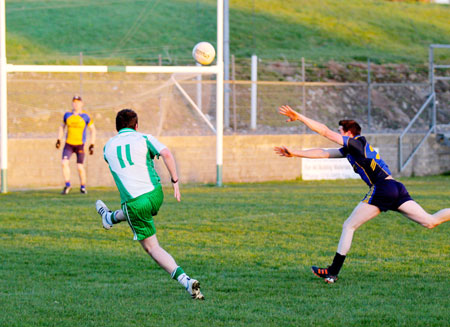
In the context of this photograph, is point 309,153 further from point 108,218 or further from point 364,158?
point 108,218

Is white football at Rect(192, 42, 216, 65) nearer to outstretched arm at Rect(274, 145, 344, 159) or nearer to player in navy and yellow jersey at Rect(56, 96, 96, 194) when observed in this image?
player in navy and yellow jersey at Rect(56, 96, 96, 194)

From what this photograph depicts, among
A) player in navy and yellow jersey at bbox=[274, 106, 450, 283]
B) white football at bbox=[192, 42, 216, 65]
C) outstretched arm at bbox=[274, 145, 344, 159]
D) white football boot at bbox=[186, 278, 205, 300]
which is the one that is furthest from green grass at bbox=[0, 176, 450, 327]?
white football at bbox=[192, 42, 216, 65]

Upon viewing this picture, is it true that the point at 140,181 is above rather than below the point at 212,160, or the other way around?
above

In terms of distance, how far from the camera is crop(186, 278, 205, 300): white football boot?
6980 mm

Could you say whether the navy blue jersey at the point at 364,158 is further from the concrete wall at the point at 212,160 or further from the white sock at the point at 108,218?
the concrete wall at the point at 212,160

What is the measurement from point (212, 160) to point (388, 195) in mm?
13374

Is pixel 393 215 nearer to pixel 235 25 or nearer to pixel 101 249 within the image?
pixel 101 249

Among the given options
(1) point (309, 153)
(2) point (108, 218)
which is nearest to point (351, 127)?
A: (1) point (309, 153)

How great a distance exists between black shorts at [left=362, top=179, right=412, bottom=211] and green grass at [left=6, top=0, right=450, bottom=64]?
3311cm

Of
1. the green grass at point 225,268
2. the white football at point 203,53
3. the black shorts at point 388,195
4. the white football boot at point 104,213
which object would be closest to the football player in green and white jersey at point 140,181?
the green grass at point 225,268

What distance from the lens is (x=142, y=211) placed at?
23.1 feet

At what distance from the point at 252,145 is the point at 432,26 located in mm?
46888

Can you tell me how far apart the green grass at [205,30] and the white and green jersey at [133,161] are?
1327 inches

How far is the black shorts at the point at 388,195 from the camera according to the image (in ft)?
26.1
